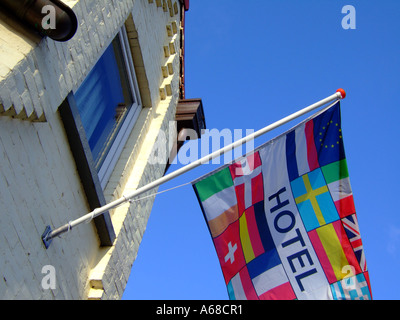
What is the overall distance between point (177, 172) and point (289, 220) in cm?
156

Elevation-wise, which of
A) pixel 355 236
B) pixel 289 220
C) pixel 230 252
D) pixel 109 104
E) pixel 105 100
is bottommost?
pixel 355 236

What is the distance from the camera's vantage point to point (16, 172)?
15.4ft

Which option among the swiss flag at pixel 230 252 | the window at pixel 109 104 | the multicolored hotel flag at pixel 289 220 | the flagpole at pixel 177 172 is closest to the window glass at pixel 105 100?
the window at pixel 109 104

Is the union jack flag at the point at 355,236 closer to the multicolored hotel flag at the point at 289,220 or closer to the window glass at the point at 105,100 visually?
the multicolored hotel flag at the point at 289,220

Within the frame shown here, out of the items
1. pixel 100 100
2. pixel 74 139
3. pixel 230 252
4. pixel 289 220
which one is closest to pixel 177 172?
pixel 230 252

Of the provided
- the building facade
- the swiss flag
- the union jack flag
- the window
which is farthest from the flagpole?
the window

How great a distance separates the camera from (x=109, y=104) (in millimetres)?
7707

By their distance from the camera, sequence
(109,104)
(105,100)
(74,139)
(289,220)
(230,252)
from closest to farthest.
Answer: (230,252), (74,139), (289,220), (105,100), (109,104)

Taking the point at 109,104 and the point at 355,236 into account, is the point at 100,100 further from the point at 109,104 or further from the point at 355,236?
the point at 355,236

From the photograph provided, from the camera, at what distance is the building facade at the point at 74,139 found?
15.2 feet

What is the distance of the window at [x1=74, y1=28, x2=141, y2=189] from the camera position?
22.7ft

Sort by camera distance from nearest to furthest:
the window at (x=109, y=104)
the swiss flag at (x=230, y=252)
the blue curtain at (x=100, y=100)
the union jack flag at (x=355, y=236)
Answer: the swiss flag at (x=230, y=252) → the union jack flag at (x=355, y=236) → the blue curtain at (x=100, y=100) → the window at (x=109, y=104)

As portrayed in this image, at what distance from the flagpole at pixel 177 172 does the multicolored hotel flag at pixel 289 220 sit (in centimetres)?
20

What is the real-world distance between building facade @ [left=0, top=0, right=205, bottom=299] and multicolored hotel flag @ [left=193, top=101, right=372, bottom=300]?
165 cm
